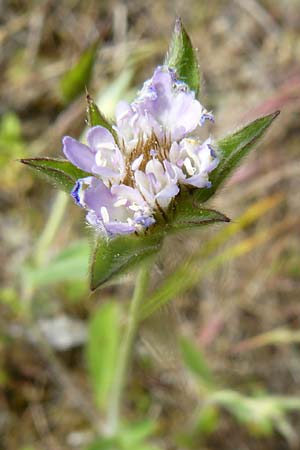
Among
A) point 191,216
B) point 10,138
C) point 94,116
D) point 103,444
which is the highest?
point 94,116

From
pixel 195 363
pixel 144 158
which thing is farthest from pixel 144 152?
pixel 195 363

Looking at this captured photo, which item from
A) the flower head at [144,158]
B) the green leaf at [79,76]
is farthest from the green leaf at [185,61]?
the green leaf at [79,76]

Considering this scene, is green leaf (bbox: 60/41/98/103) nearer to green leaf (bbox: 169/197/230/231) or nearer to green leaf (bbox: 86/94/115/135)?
green leaf (bbox: 86/94/115/135)

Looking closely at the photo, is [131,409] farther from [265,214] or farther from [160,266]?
[160,266]

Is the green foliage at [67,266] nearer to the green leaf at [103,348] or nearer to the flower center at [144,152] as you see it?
the green leaf at [103,348]

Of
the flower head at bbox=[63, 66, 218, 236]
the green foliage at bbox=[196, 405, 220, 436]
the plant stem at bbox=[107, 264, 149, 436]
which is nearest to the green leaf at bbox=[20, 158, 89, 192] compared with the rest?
the flower head at bbox=[63, 66, 218, 236]

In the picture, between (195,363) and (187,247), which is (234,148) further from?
(195,363)
